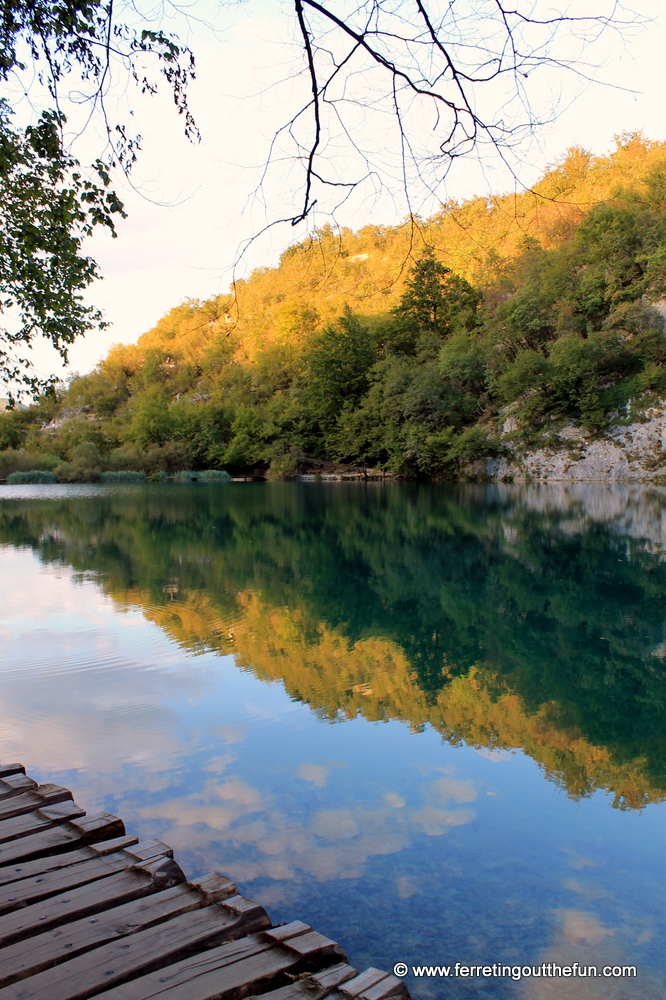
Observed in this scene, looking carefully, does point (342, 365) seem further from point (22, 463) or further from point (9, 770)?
point (9, 770)

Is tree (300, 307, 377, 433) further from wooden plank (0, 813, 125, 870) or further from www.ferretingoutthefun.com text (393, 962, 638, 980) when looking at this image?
www.ferretingoutthefun.com text (393, 962, 638, 980)

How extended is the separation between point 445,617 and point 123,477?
159ft

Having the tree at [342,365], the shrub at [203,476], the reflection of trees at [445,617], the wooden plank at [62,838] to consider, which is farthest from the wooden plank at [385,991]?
the shrub at [203,476]

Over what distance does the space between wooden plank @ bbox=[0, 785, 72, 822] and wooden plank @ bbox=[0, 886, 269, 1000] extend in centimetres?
104

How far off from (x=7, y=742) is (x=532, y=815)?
123 inches

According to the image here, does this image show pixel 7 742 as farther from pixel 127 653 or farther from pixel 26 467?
pixel 26 467

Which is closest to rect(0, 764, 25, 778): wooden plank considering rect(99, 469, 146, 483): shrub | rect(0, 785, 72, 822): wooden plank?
rect(0, 785, 72, 822): wooden plank

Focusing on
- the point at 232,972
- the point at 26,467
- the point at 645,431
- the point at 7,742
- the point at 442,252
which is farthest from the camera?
the point at 26,467

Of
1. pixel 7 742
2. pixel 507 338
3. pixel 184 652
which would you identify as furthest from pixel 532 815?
pixel 507 338

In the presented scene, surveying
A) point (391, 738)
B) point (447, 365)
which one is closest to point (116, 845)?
point (391, 738)

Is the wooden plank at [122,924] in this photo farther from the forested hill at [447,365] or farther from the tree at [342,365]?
the tree at [342,365]

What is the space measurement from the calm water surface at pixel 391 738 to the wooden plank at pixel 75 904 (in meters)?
0.56

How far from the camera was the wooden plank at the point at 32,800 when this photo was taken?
2.72 meters

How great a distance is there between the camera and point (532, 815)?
127 inches
